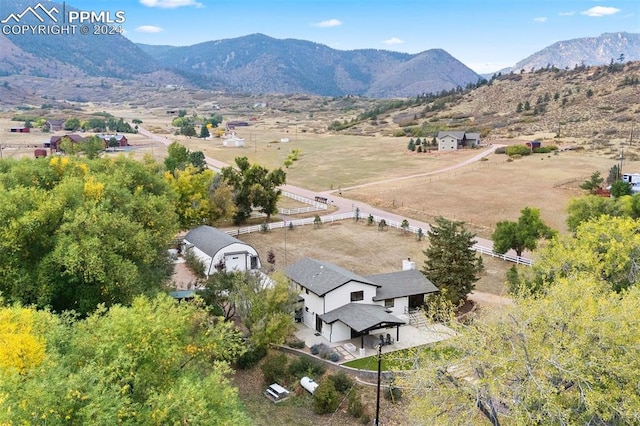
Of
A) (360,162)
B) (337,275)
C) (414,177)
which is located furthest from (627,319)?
(360,162)

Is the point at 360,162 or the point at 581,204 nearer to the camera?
the point at 581,204

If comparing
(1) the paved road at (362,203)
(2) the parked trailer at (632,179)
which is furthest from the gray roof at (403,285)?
(2) the parked trailer at (632,179)

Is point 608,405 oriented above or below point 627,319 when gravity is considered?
below

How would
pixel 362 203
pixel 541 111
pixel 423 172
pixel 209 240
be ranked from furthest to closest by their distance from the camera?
pixel 541 111, pixel 423 172, pixel 362 203, pixel 209 240

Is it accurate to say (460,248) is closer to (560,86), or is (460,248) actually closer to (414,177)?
(414,177)

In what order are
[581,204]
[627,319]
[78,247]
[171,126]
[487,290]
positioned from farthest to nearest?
[171,126]
[581,204]
[487,290]
[78,247]
[627,319]

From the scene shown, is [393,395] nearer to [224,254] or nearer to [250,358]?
[250,358]

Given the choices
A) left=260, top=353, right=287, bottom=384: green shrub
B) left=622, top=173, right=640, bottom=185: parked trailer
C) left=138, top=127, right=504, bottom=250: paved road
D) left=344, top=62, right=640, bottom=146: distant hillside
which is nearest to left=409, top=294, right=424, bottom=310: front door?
left=260, top=353, right=287, bottom=384: green shrub

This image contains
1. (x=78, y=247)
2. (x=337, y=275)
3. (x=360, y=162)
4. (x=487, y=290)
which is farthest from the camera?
(x=360, y=162)

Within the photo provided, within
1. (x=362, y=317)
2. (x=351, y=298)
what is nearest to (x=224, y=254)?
(x=351, y=298)
